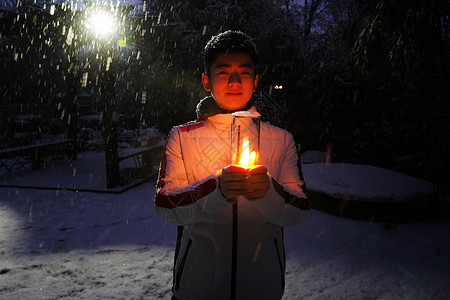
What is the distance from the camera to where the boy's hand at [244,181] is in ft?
3.97

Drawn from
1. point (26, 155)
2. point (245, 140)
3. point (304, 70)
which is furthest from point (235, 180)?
point (304, 70)

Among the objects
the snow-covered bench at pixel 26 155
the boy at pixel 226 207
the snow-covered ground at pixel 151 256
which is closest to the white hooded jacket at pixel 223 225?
the boy at pixel 226 207

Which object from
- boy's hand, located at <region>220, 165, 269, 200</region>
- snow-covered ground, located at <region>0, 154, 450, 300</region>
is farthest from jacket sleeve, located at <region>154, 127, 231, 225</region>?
snow-covered ground, located at <region>0, 154, 450, 300</region>

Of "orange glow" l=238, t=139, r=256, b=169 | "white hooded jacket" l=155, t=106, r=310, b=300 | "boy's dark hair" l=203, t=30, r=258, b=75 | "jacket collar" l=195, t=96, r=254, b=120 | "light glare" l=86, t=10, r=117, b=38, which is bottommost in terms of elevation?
"white hooded jacket" l=155, t=106, r=310, b=300

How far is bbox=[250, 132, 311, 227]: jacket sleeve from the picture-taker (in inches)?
57.4

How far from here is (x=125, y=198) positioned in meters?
8.21

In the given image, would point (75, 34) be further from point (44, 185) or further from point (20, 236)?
point (20, 236)

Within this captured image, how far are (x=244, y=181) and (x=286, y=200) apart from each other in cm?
37

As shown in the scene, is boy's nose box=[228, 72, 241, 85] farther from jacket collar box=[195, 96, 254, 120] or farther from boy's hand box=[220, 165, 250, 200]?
boy's hand box=[220, 165, 250, 200]

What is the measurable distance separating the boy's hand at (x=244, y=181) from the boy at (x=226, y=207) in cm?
35

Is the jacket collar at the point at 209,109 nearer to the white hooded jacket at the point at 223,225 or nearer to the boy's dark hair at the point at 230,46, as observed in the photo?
the white hooded jacket at the point at 223,225

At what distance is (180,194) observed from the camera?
59.7 inches

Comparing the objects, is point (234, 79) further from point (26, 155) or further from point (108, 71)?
point (26, 155)

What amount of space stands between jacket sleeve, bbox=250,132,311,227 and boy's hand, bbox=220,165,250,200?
0.25m
